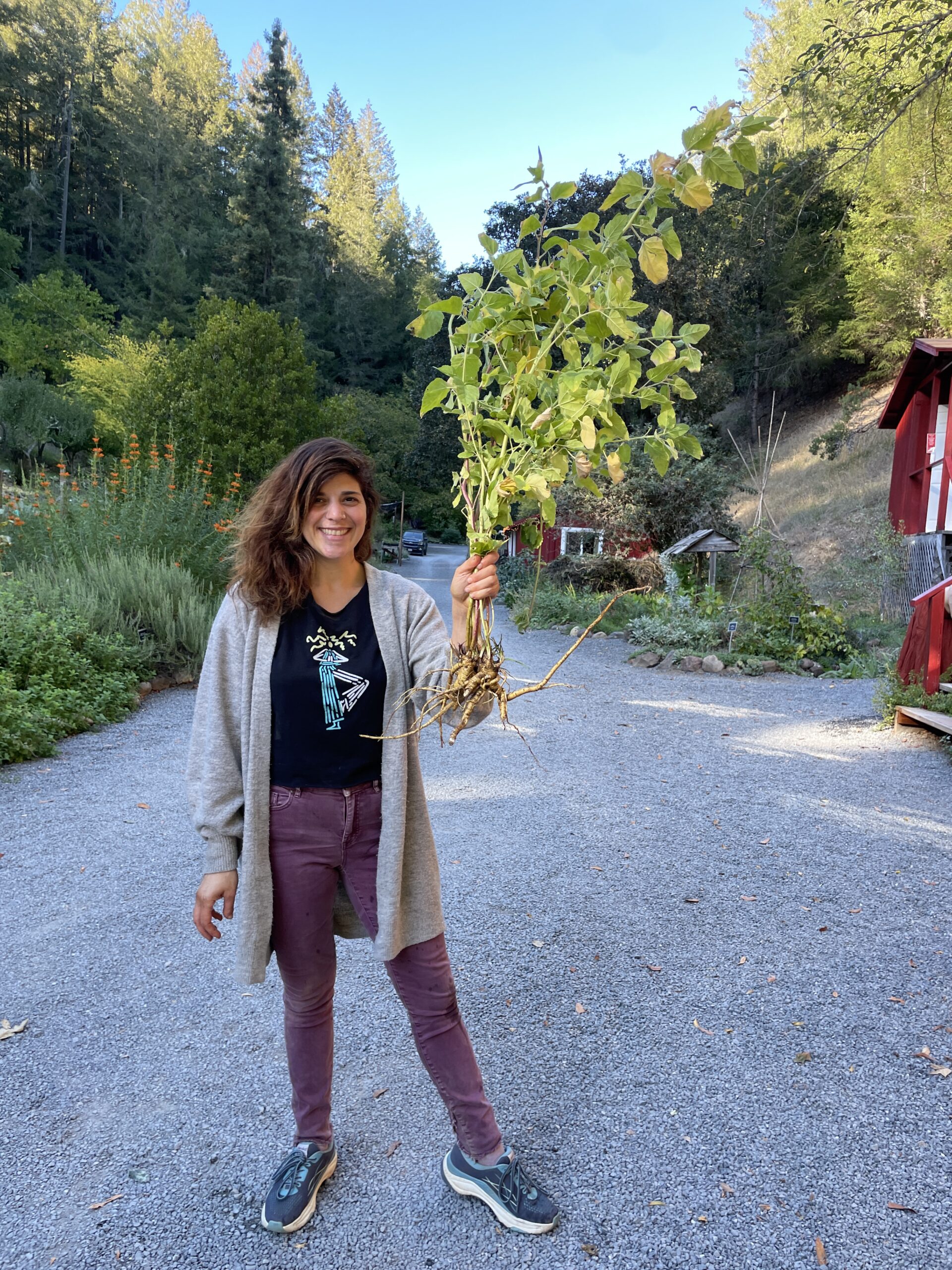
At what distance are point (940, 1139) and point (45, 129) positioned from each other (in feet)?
192

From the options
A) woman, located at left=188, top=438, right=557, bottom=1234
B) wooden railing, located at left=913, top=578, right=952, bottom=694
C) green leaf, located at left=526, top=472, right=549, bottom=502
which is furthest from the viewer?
wooden railing, located at left=913, top=578, right=952, bottom=694

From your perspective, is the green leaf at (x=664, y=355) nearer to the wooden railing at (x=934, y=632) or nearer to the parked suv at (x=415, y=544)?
the wooden railing at (x=934, y=632)

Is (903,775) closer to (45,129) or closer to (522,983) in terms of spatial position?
(522,983)

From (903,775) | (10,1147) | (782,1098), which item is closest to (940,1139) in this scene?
(782,1098)

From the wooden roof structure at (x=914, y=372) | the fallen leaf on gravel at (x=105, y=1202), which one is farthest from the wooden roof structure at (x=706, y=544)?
the fallen leaf on gravel at (x=105, y=1202)

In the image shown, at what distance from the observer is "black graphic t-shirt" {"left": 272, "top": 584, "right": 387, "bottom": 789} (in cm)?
183

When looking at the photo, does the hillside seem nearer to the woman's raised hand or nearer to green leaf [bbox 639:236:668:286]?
green leaf [bbox 639:236:668:286]

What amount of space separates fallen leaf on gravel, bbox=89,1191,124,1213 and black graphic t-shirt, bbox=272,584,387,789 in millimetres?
1223

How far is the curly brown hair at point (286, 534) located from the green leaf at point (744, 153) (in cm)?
101

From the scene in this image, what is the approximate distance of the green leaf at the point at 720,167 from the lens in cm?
146

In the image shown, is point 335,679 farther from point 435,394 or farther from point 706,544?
point 706,544

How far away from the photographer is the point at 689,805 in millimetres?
5309

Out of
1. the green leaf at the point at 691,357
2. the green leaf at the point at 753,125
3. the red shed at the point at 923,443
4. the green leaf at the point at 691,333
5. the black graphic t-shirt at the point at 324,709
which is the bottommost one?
the black graphic t-shirt at the point at 324,709

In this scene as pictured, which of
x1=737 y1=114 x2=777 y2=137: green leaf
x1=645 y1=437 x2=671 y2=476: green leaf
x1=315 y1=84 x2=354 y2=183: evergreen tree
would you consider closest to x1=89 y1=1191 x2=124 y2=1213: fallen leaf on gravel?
x1=645 y1=437 x2=671 y2=476: green leaf
